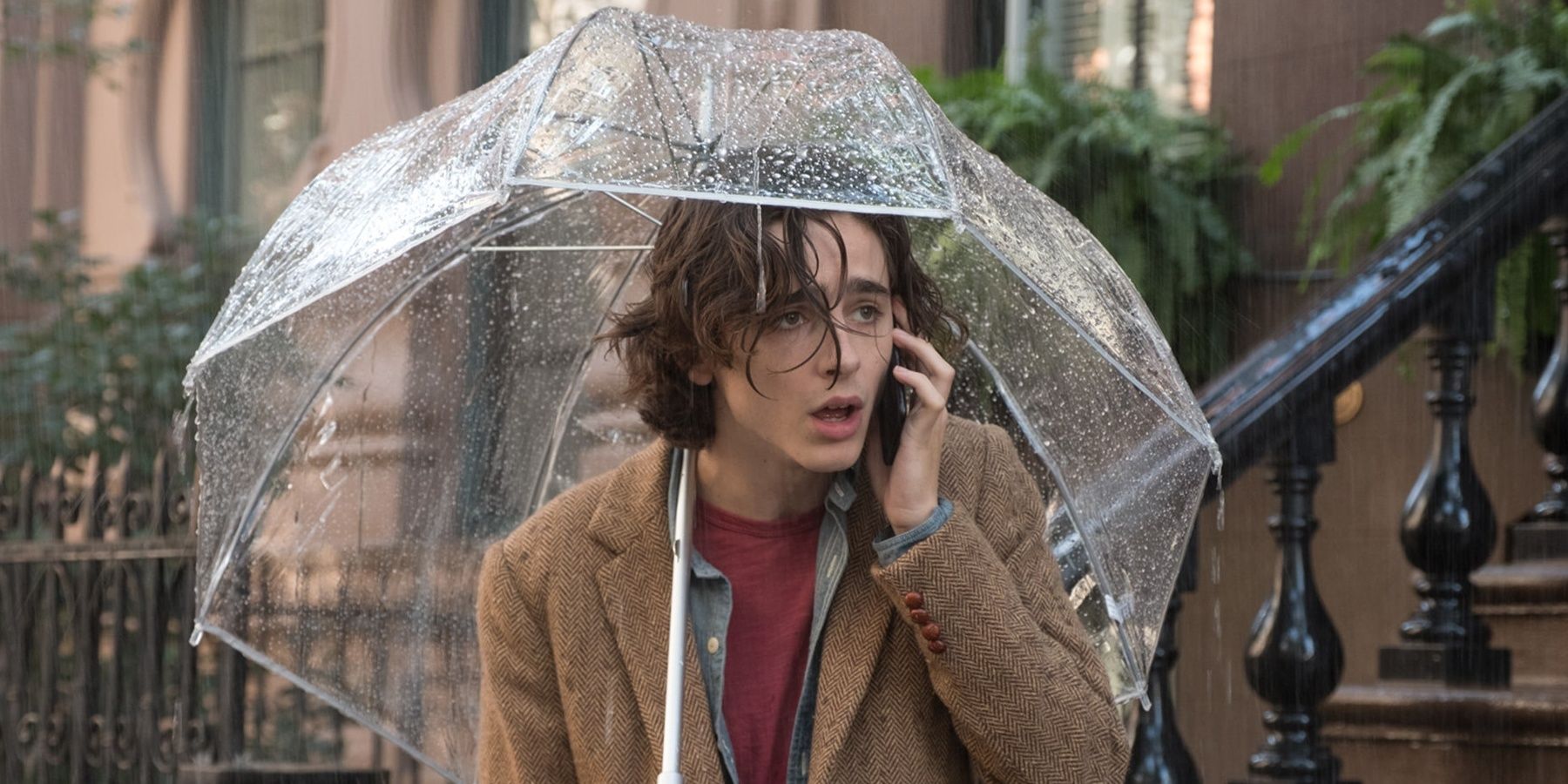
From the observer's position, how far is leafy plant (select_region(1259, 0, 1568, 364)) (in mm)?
5988

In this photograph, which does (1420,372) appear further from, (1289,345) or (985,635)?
(985,635)

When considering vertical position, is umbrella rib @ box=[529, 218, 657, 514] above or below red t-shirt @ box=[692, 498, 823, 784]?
above

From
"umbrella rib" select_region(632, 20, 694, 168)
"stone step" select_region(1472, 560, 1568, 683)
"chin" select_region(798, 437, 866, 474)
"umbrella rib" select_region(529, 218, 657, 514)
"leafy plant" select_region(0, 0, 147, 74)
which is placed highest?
"leafy plant" select_region(0, 0, 147, 74)

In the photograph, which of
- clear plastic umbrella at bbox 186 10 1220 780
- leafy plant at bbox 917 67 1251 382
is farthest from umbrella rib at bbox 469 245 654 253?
leafy plant at bbox 917 67 1251 382

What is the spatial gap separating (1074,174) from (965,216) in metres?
4.75

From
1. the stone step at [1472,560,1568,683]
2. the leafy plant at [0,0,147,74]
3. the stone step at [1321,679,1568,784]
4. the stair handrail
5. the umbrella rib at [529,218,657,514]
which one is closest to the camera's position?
the umbrella rib at [529,218,657,514]

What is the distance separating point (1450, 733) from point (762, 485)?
2.82 meters

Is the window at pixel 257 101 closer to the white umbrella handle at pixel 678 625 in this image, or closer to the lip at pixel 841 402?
the white umbrella handle at pixel 678 625

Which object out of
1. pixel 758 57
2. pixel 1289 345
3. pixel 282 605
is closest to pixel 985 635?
pixel 758 57

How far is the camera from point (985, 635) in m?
2.58

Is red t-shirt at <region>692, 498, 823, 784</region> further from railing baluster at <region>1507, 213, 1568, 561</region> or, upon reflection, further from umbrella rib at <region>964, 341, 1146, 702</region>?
railing baluster at <region>1507, 213, 1568, 561</region>

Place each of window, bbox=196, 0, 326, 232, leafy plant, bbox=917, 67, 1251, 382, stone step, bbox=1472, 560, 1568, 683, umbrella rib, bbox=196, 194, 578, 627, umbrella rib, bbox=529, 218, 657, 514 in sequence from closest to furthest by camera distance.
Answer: umbrella rib, bbox=196, 194, 578, 627
umbrella rib, bbox=529, 218, 657, 514
stone step, bbox=1472, 560, 1568, 683
leafy plant, bbox=917, 67, 1251, 382
window, bbox=196, 0, 326, 232

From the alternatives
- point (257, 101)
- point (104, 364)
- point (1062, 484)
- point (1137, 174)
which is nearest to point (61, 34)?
point (257, 101)

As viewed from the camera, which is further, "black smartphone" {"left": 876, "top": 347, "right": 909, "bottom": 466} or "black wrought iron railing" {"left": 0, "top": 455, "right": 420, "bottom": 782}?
"black wrought iron railing" {"left": 0, "top": 455, "right": 420, "bottom": 782}
